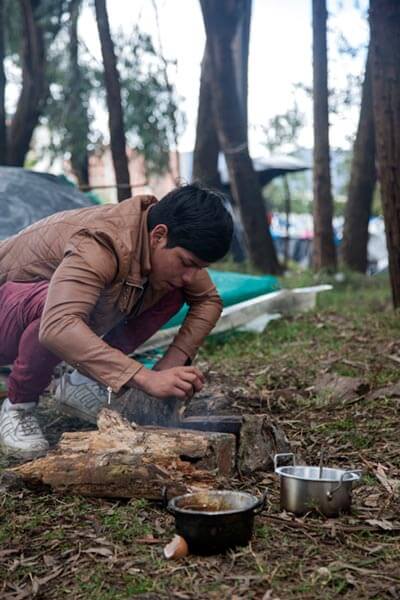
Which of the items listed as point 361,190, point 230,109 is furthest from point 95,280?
point 361,190

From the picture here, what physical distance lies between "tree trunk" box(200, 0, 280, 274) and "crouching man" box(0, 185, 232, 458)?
6210mm

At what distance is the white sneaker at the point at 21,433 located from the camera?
3816 mm

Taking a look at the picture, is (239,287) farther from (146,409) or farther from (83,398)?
(146,409)

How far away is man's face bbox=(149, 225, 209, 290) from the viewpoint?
3.51m

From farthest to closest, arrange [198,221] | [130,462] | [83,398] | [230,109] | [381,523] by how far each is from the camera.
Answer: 1. [230,109]
2. [83,398]
3. [198,221]
4. [130,462]
5. [381,523]

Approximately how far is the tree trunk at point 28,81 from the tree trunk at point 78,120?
1934 millimetres

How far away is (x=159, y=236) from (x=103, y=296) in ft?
1.24

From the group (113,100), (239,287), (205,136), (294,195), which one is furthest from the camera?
(294,195)

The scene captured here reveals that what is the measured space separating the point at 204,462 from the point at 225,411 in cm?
95

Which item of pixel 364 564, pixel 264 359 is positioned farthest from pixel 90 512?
pixel 264 359

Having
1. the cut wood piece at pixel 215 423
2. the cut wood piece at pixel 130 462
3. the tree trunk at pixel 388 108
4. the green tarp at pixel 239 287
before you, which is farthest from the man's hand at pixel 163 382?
the tree trunk at pixel 388 108

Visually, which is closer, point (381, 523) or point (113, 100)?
point (381, 523)

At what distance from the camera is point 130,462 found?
10.2 feet

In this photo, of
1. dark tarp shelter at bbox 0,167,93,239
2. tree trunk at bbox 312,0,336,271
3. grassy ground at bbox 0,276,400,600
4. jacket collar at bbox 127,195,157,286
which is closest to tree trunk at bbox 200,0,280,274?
tree trunk at bbox 312,0,336,271
